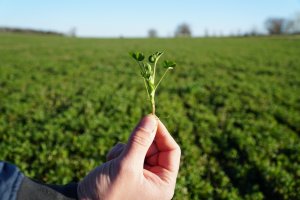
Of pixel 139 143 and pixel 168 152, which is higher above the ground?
pixel 139 143

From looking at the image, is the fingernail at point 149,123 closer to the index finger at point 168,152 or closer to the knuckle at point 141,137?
the knuckle at point 141,137

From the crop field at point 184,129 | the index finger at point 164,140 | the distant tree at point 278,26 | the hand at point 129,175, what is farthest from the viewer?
the distant tree at point 278,26

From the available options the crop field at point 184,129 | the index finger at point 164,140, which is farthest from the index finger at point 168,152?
the crop field at point 184,129

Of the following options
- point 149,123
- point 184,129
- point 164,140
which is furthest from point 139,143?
point 184,129

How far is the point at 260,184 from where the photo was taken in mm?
5719

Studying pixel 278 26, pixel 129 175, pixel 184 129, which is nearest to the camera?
pixel 129 175

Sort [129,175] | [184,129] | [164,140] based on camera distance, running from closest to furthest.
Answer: [129,175] < [164,140] < [184,129]

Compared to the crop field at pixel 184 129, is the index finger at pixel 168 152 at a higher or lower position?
higher

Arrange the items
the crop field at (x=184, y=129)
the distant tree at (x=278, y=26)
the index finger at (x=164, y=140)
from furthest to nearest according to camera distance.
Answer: the distant tree at (x=278, y=26) → the crop field at (x=184, y=129) → the index finger at (x=164, y=140)

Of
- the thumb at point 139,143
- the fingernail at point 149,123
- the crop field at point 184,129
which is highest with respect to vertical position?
the fingernail at point 149,123

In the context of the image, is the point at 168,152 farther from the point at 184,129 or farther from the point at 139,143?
the point at 184,129

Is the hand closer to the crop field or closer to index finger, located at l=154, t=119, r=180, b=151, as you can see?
index finger, located at l=154, t=119, r=180, b=151

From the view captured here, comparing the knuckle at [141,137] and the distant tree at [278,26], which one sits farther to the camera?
the distant tree at [278,26]

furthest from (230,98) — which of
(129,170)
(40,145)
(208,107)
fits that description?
(129,170)
